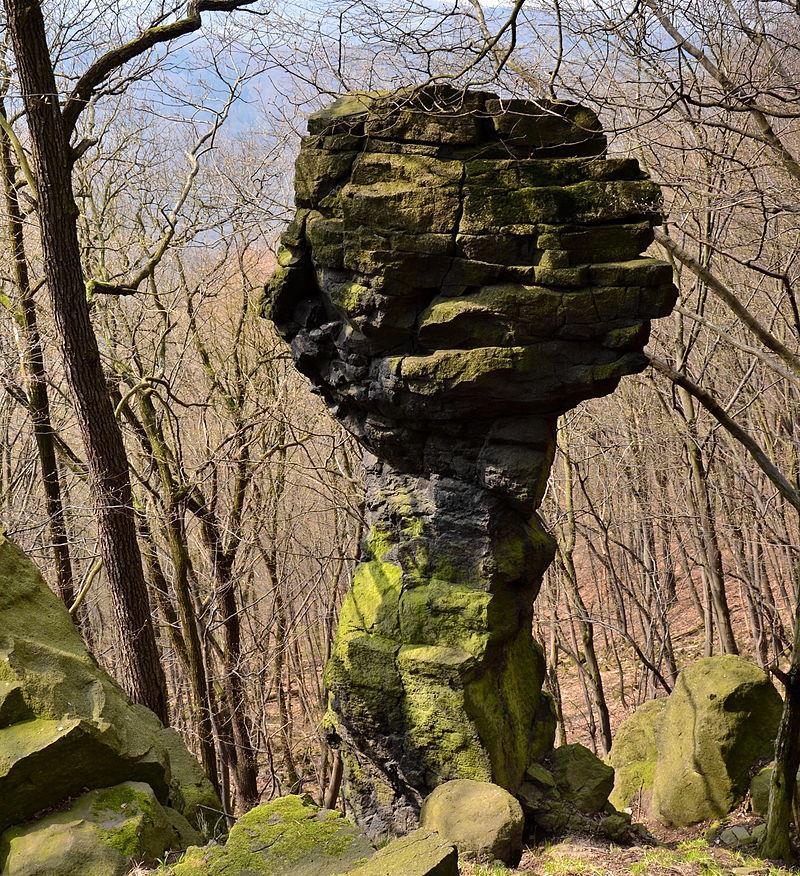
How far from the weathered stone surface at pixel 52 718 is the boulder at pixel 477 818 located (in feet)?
7.36

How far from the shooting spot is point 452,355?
19.4 feet

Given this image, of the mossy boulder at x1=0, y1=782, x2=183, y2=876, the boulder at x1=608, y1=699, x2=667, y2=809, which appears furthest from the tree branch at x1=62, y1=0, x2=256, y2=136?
the boulder at x1=608, y1=699, x2=667, y2=809

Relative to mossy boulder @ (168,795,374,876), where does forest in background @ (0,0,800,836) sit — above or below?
above

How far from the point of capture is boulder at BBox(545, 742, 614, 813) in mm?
6652

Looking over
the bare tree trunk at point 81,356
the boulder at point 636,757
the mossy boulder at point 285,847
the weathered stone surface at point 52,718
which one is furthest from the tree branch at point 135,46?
the boulder at point 636,757

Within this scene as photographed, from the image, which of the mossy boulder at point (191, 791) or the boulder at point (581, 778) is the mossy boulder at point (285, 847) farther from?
the boulder at point (581, 778)

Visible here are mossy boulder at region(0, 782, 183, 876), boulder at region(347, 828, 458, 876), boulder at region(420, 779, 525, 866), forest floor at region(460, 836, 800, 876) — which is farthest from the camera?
mossy boulder at region(0, 782, 183, 876)

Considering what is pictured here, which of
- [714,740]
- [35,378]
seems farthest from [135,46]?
[714,740]

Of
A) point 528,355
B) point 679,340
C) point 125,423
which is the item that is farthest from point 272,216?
point 528,355

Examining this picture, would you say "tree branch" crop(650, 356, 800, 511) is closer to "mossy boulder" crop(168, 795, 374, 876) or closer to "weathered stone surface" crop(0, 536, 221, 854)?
"mossy boulder" crop(168, 795, 374, 876)

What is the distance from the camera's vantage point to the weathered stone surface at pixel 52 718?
231 inches

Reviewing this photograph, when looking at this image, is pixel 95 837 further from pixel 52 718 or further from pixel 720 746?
pixel 720 746

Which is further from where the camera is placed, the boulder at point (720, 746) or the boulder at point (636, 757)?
the boulder at point (636, 757)

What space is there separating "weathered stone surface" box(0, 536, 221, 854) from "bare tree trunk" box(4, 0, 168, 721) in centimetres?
124
